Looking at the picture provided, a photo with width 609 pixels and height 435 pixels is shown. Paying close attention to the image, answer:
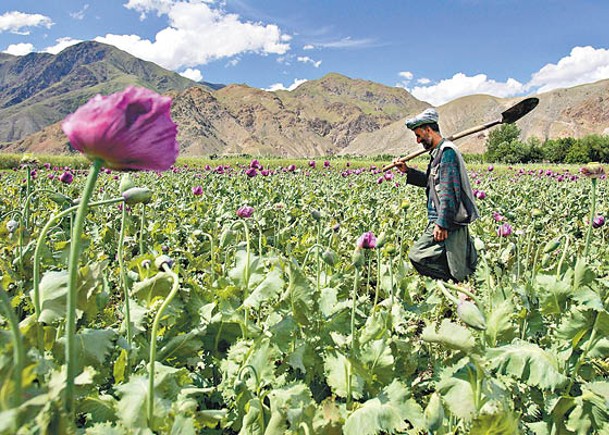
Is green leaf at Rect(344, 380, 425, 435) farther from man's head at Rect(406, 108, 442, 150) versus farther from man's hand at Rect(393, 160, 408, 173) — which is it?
man's hand at Rect(393, 160, 408, 173)

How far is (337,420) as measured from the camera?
1.76m

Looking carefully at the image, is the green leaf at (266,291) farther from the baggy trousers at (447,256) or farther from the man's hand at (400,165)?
the man's hand at (400,165)

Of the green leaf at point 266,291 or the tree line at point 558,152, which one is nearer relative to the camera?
the green leaf at point 266,291

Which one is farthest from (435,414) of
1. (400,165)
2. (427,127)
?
(400,165)

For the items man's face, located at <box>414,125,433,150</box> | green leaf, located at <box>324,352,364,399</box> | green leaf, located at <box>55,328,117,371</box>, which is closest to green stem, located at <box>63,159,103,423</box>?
green leaf, located at <box>55,328,117,371</box>

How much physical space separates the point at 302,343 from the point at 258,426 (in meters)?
0.70

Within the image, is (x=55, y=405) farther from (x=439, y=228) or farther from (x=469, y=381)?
(x=439, y=228)

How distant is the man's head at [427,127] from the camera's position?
3.93 metres

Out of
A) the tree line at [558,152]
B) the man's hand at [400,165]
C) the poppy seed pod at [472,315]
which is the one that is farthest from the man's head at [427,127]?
the tree line at [558,152]

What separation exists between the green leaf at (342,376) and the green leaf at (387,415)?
17 centimetres

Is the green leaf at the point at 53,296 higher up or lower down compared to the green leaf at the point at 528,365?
higher up

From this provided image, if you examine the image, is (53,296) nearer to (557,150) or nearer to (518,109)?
(518,109)

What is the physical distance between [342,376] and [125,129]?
1485 mm

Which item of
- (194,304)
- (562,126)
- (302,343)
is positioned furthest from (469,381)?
(562,126)
